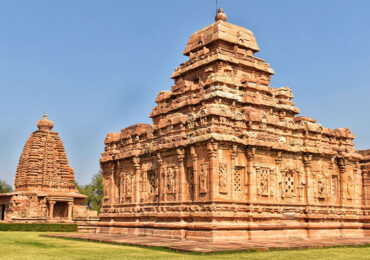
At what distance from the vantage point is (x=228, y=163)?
21453 mm

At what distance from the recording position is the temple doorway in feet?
161

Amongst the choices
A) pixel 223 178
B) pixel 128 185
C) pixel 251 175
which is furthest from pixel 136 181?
pixel 251 175

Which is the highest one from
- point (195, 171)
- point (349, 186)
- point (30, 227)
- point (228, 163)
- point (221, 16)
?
point (221, 16)

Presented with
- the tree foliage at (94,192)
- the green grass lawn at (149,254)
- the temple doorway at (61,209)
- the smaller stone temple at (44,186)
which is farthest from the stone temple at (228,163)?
the tree foliage at (94,192)

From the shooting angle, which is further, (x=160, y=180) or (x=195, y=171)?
(x=160, y=180)

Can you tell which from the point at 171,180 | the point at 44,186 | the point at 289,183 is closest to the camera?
the point at 171,180

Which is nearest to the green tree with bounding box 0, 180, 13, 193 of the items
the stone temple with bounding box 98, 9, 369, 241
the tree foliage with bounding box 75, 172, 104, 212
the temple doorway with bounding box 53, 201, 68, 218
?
the tree foliage with bounding box 75, 172, 104, 212

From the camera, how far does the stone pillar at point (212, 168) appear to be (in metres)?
20.7

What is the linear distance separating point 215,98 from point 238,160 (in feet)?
11.5

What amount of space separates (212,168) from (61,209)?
3305 cm

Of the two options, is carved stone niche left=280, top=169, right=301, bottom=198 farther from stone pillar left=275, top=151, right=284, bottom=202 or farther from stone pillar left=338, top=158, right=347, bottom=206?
stone pillar left=338, top=158, right=347, bottom=206

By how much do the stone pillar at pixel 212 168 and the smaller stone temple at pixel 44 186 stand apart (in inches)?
1094

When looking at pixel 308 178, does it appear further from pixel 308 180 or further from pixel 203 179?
pixel 203 179

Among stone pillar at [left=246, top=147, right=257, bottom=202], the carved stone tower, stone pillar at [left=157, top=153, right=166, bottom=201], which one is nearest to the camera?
stone pillar at [left=246, top=147, right=257, bottom=202]
